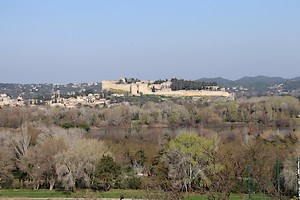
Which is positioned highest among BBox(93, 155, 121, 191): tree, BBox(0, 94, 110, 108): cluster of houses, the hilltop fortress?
the hilltop fortress

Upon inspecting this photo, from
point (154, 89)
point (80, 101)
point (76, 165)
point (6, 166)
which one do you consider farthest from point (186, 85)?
point (76, 165)

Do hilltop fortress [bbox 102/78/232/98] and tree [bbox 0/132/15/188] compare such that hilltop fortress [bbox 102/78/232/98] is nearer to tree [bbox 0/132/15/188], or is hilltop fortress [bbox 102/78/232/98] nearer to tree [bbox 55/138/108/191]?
tree [bbox 0/132/15/188]

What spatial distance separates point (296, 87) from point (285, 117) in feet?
273

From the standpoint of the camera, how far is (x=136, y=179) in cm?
2064

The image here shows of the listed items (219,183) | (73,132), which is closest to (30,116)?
(73,132)

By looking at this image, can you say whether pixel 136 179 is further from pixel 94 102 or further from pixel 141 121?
pixel 94 102

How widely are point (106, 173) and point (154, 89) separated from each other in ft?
242

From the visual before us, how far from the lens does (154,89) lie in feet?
307

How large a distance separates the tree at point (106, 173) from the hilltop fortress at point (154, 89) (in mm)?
67816

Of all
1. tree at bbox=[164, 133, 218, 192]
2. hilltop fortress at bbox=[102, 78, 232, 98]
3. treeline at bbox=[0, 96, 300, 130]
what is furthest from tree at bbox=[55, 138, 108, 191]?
hilltop fortress at bbox=[102, 78, 232, 98]

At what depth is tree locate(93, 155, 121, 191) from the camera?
789 inches

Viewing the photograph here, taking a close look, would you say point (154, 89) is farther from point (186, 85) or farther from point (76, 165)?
point (76, 165)

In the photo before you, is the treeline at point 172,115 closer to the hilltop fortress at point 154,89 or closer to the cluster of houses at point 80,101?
the cluster of houses at point 80,101

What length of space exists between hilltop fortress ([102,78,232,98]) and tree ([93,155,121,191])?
6782cm
